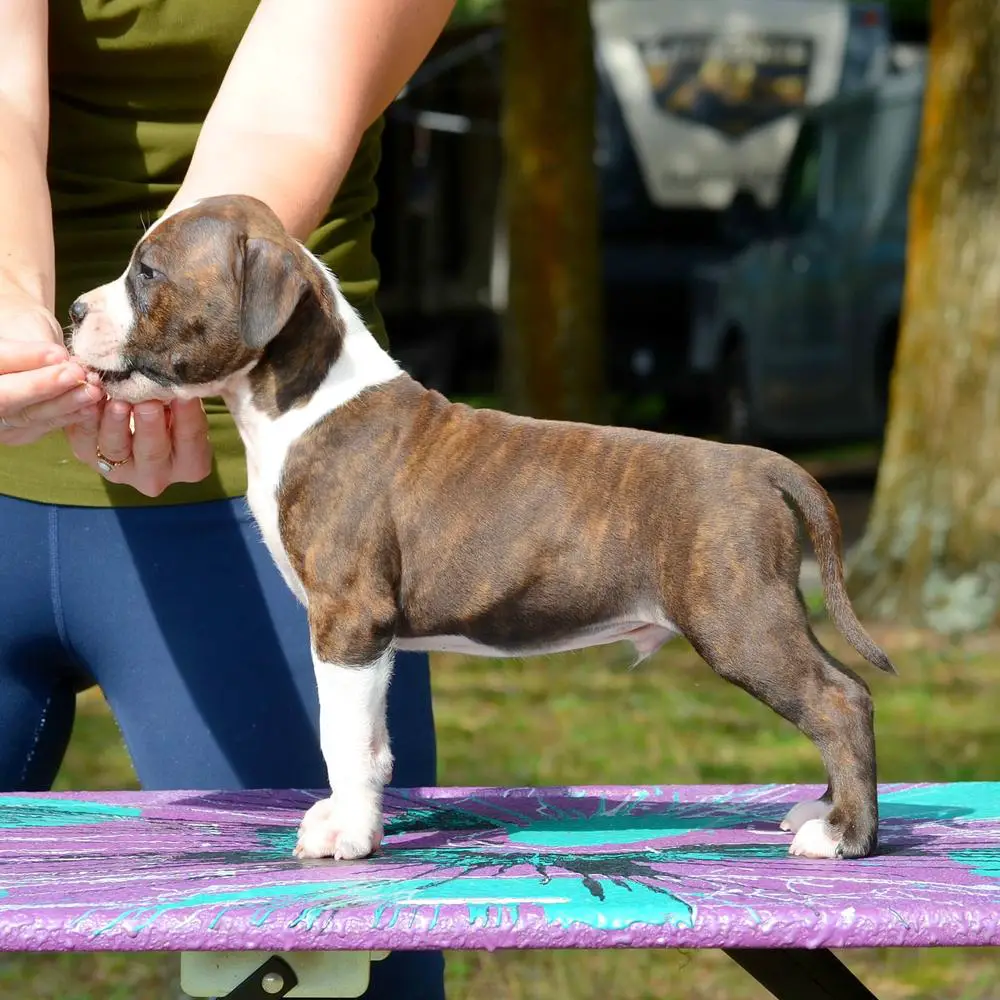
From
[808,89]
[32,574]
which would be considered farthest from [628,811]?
[808,89]

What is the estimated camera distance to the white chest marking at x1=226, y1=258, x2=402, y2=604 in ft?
8.62

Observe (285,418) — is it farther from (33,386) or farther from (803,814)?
(803,814)

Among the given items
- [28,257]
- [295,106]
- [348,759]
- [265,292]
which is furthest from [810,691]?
[28,257]

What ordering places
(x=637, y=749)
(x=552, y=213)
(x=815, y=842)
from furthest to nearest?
(x=552, y=213) < (x=637, y=749) < (x=815, y=842)

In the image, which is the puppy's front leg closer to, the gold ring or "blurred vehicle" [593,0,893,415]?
the gold ring

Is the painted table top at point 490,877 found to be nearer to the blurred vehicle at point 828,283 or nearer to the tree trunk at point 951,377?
the tree trunk at point 951,377

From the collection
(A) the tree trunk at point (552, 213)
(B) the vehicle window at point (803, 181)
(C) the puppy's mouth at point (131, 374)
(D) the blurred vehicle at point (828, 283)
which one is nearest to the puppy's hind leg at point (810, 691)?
(C) the puppy's mouth at point (131, 374)

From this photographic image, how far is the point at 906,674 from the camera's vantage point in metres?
8.24

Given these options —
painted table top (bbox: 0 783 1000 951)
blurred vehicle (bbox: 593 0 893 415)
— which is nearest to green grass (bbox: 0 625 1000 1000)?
→ painted table top (bbox: 0 783 1000 951)

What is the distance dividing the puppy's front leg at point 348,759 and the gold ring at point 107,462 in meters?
0.44

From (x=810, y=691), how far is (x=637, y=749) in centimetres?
462

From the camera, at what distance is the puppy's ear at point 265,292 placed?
253 centimetres

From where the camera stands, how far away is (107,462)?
2.72 metres

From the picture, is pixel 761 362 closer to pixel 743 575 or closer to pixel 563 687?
pixel 563 687
